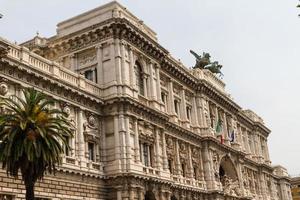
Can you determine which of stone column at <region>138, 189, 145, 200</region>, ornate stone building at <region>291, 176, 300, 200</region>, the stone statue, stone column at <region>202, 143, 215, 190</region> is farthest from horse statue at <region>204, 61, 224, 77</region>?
ornate stone building at <region>291, 176, 300, 200</region>

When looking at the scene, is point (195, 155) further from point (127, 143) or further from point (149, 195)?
point (127, 143)

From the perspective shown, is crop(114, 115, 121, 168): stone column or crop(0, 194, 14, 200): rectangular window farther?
crop(114, 115, 121, 168): stone column

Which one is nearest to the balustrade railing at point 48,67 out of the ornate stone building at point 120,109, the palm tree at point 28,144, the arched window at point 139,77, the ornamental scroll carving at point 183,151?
the ornate stone building at point 120,109

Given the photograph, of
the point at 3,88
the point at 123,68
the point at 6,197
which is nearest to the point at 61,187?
the point at 6,197

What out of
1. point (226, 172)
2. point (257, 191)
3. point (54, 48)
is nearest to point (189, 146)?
point (226, 172)

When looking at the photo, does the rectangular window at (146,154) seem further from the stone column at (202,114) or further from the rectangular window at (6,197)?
the stone column at (202,114)

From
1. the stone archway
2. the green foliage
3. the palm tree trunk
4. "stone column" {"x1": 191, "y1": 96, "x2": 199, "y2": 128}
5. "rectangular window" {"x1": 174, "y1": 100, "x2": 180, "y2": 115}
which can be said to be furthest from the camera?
"stone column" {"x1": 191, "y1": 96, "x2": 199, "y2": 128}

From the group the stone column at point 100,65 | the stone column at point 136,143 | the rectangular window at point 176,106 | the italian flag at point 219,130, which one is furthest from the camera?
the italian flag at point 219,130

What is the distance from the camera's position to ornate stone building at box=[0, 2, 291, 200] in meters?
28.3

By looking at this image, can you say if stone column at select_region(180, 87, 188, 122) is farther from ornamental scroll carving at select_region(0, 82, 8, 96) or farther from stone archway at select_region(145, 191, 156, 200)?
ornamental scroll carving at select_region(0, 82, 8, 96)

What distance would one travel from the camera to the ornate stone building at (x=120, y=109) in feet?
92.9

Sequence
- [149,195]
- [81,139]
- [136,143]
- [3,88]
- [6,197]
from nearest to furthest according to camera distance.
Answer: [6,197] < [3,88] < [81,139] < [136,143] < [149,195]

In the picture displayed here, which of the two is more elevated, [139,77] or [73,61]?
[73,61]

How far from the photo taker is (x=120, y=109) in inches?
1289
